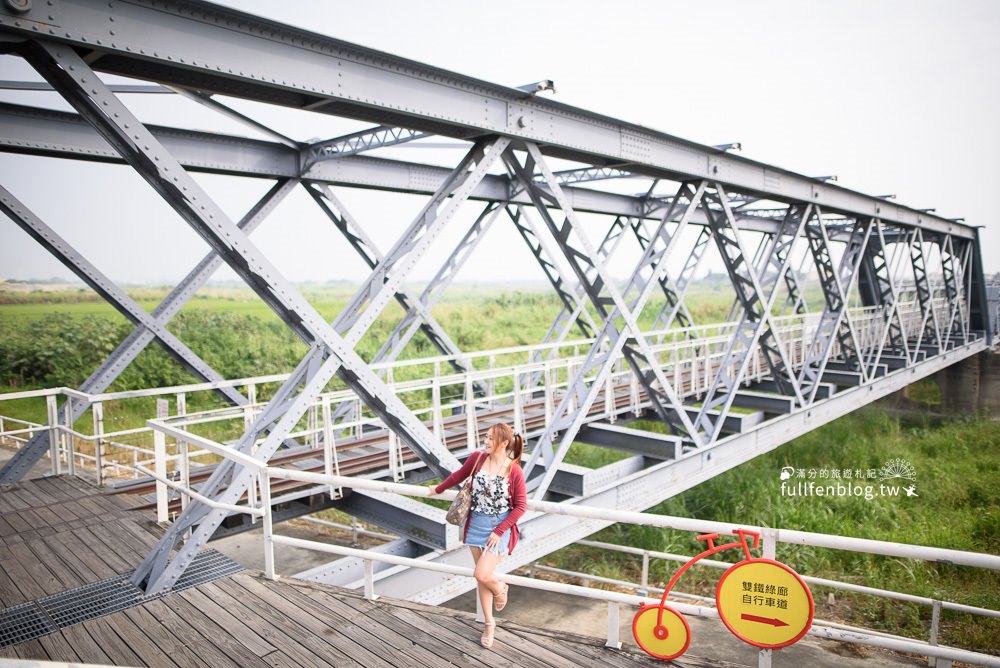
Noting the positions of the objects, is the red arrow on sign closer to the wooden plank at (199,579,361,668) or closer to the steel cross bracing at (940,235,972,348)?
the wooden plank at (199,579,361,668)

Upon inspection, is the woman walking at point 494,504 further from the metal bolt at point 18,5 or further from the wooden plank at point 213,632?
the metal bolt at point 18,5

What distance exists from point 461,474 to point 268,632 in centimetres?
168

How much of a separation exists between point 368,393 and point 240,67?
2.65 m

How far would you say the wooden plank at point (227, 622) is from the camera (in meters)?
3.98

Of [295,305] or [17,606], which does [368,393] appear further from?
[17,606]

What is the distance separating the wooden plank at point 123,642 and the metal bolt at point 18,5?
12.6ft

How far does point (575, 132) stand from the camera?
282 inches

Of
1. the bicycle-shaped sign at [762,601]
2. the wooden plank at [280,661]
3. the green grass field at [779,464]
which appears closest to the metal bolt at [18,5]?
the wooden plank at [280,661]

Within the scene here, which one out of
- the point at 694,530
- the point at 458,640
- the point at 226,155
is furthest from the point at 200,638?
the point at 226,155

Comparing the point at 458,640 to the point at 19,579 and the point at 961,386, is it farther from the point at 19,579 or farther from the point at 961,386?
the point at 961,386

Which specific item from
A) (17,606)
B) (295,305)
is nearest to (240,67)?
(295,305)

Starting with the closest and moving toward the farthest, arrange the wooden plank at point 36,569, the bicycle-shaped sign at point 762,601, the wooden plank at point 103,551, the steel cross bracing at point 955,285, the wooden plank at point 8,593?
the bicycle-shaped sign at point 762,601 < the wooden plank at point 8,593 < the wooden plank at point 36,569 < the wooden plank at point 103,551 < the steel cross bracing at point 955,285

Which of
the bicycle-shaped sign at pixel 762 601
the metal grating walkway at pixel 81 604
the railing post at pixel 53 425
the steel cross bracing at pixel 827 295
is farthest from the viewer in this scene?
the steel cross bracing at pixel 827 295

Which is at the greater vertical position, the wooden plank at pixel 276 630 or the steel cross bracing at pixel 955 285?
the steel cross bracing at pixel 955 285
